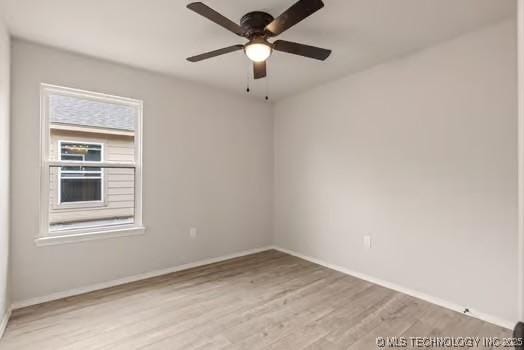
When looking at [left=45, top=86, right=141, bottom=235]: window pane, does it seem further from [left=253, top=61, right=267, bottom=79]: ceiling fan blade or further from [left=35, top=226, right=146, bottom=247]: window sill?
[left=253, top=61, right=267, bottom=79]: ceiling fan blade

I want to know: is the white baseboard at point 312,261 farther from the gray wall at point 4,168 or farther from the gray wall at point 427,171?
the gray wall at point 4,168

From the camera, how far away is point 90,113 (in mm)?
2938

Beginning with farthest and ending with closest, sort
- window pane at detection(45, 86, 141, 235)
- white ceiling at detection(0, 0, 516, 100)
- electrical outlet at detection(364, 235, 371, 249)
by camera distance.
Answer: electrical outlet at detection(364, 235, 371, 249) < window pane at detection(45, 86, 141, 235) < white ceiling at detection(0, 0, 516, 100)

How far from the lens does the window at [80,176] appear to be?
2.79 m

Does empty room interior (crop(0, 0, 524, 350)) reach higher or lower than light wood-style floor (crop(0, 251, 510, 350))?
higher

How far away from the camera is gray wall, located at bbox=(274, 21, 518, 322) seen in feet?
7.34

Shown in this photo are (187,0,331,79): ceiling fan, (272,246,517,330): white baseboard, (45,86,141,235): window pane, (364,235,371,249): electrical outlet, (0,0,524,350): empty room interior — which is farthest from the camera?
(364,235,371,249): electrical outlet

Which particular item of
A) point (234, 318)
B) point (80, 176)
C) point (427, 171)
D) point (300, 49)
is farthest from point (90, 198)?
point (427, 171)

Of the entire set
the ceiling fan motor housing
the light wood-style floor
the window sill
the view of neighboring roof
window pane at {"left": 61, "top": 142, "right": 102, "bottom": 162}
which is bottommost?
the light wood-style floor

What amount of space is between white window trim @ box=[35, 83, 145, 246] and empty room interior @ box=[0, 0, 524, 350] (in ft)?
0.06

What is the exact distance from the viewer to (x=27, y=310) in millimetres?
2434

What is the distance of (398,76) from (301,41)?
3.85 ft

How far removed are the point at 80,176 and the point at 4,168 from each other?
0.70 metres

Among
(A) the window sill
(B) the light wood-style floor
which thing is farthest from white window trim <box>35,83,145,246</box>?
(B) the light wood-style floor
